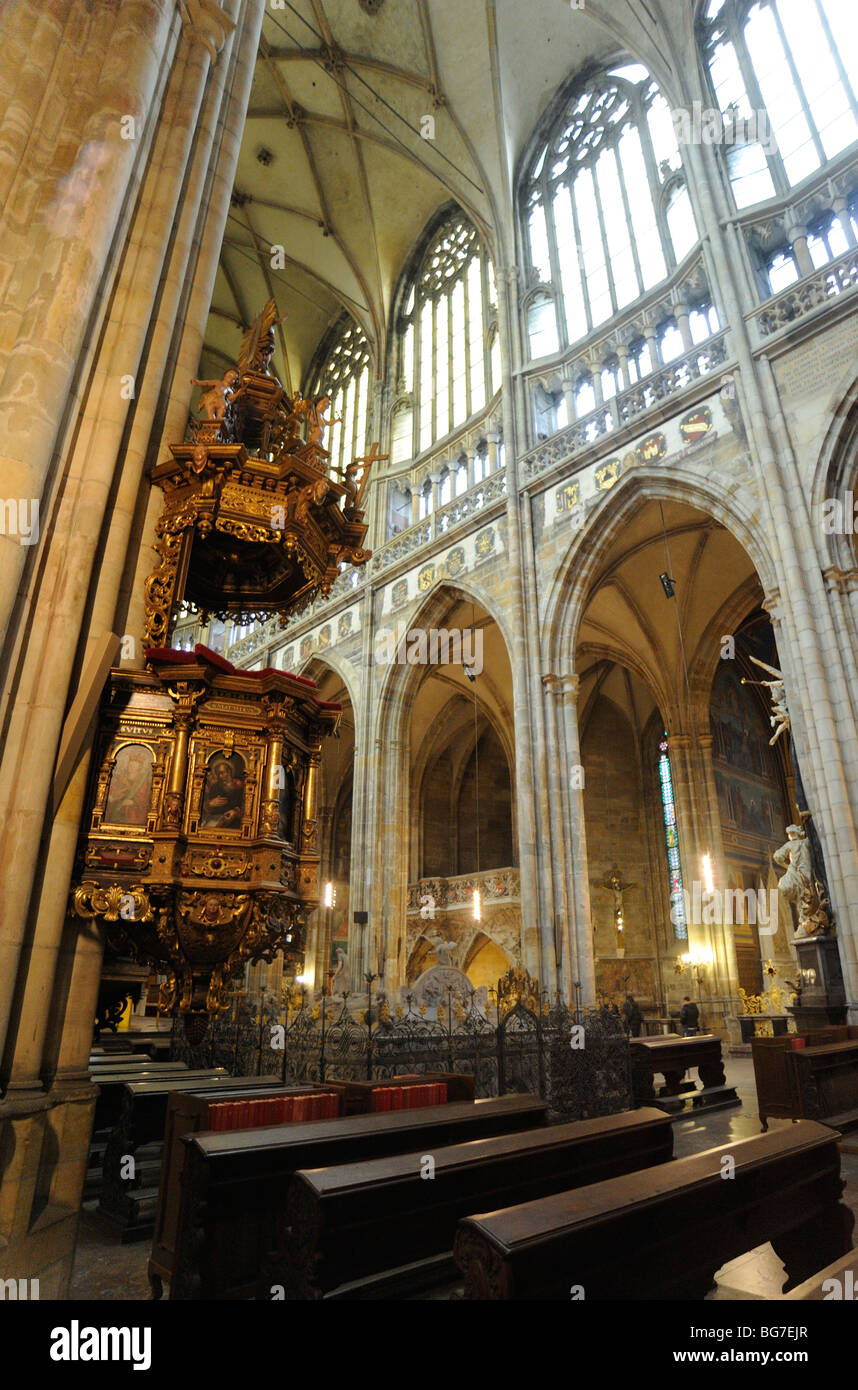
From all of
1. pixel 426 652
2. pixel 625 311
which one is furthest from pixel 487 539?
pixel 625 311

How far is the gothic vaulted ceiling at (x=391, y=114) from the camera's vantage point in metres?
15.3

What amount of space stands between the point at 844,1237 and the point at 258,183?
22.2m

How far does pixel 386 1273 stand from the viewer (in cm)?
290

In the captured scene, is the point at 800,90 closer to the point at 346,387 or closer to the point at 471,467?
the point at 471,467

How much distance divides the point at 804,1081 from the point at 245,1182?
15.8 feet

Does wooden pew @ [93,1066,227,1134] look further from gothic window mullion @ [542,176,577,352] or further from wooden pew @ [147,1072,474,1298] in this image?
gothic window mullion @ [542,176,577,352]

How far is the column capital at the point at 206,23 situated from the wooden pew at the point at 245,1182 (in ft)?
22.5

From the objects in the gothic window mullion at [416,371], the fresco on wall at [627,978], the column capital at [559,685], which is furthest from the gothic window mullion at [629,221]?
the fresco on wall at [627,978]

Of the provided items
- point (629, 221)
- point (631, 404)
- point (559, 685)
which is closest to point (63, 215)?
point (559, 685)

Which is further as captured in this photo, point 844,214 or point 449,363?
point 449,363

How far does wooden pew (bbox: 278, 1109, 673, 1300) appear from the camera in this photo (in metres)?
2.36

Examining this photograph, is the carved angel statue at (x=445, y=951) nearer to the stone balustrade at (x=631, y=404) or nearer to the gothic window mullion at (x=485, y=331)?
the stone balustrade at (x=631, y=404)

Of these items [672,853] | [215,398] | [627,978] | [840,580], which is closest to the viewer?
[215,398]

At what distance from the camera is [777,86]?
1191cm
